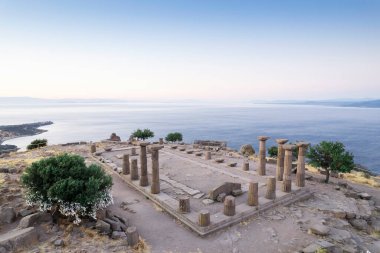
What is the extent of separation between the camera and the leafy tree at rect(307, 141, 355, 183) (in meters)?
20.7

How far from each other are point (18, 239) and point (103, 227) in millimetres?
3448

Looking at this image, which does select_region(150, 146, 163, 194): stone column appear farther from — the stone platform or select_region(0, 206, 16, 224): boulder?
select_region(0, 206, 16, 224): boulder

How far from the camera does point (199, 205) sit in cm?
1583

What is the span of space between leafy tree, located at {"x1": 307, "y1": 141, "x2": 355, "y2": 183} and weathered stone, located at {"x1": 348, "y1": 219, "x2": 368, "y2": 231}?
6738 millimetres

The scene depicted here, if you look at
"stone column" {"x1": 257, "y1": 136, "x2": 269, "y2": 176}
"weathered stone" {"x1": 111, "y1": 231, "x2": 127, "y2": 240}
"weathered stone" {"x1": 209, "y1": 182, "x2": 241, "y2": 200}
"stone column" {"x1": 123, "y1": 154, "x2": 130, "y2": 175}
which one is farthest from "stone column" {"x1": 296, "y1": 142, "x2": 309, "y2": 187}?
"stone column" {"x1": 123, "y1": 154, "x2": 130, "y2": 175}

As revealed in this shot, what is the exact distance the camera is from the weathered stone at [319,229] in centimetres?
1266

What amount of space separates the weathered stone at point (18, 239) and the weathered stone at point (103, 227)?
102 inches

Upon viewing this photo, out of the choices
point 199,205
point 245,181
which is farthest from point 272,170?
point 199,205

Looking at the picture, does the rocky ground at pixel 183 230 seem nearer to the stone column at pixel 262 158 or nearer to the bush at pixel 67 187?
Answer: the bush at pixel 67 187

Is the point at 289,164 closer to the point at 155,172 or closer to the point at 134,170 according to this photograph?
the point at 155,172

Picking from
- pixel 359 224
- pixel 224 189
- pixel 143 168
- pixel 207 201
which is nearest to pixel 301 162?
pixel 359 224

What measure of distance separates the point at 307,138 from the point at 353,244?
9897 centimetres

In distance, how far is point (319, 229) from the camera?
505 inches

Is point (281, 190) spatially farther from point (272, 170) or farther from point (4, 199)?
point (4, 199)
